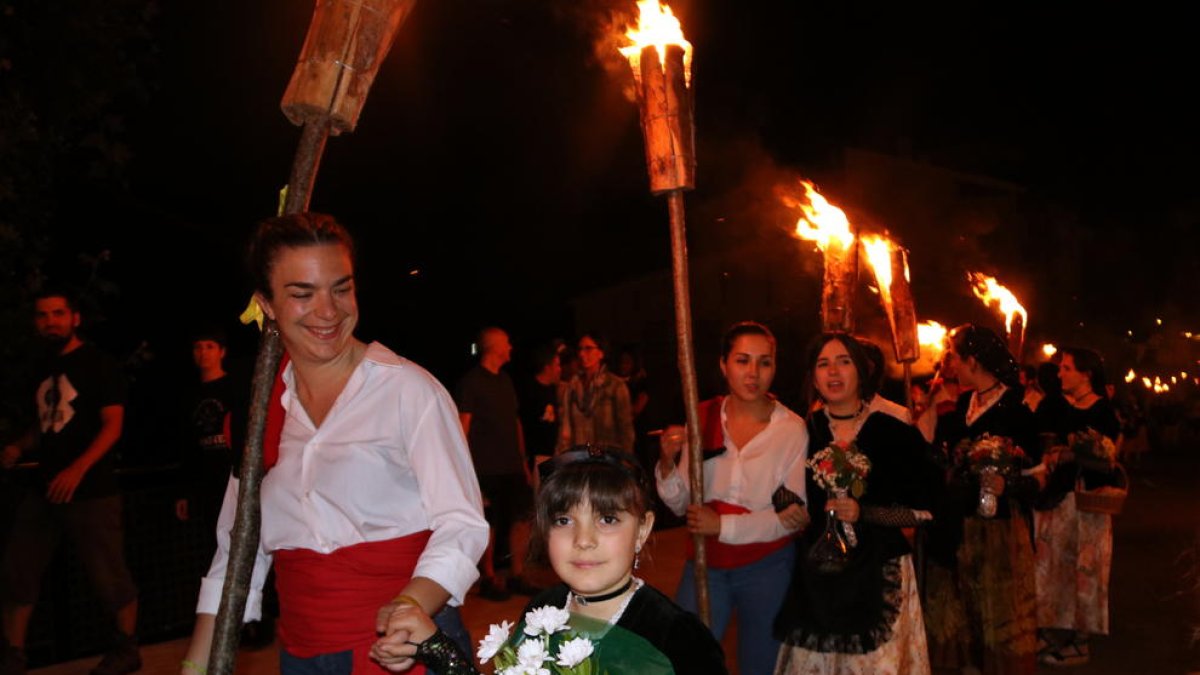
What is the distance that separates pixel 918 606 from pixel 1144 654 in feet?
12.3

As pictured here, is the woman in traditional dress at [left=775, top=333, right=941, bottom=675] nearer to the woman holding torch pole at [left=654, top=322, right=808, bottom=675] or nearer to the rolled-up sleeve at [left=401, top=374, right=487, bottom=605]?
the woman holding torch pole at [left=654, top=322, right=808, bottom=675]

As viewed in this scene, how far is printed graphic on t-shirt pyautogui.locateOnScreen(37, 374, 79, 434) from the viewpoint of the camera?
743 centimetres

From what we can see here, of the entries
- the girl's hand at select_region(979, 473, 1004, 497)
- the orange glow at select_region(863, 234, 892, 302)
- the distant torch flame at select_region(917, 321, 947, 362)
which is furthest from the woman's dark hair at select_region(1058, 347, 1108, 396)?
the distant torch flame at select_region(917, 321, 947, 362)

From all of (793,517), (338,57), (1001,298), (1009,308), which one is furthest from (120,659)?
(1001,298)

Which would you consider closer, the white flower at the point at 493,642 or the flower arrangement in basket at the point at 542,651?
the flower arrangement in basket at the point at 542,651

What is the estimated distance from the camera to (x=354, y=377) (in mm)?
3316

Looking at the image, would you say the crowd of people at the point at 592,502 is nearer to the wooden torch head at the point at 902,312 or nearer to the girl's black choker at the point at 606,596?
the girl's black choker at the point at 606,596

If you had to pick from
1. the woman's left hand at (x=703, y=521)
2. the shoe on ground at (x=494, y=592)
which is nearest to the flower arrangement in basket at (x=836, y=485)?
the woman's left hand at (x=703, y=521)

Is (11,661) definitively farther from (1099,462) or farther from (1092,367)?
(1092,367)

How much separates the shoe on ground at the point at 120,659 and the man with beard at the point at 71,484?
17mm

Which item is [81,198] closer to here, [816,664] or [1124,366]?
[816,664]

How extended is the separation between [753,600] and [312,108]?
3309 mm

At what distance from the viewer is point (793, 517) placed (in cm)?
557

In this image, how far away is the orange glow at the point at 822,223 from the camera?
761 centimetres
